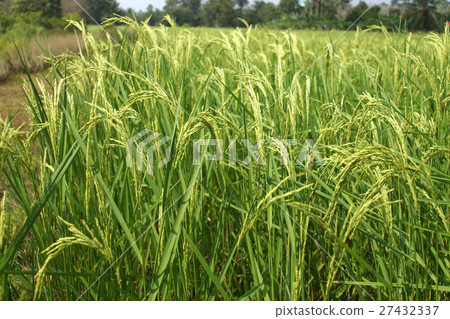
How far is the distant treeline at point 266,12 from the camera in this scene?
226 centimetres

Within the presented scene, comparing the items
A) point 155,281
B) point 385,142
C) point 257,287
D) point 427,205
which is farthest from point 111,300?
point 385,142

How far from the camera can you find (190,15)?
2762 millimetres

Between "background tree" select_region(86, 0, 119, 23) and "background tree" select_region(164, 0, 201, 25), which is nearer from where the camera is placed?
"background tree" select_region(86, 0, 119, 23)

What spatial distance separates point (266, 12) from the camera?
2805 millimetres

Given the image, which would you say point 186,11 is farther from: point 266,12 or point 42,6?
point 42,6

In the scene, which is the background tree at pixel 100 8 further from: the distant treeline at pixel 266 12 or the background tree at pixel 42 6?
the background tree at pixel 42 6

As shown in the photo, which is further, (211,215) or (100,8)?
(100,8)

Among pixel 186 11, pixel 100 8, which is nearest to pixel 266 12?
pixel 186 11

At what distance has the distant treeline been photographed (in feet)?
7.41

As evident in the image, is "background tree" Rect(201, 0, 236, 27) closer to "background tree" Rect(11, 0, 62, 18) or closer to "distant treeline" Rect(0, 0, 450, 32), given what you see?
"distant treeline" Rect(0, 0, 450, 32)

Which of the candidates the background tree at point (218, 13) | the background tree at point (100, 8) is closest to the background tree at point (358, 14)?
the background tree at point (218, 13)

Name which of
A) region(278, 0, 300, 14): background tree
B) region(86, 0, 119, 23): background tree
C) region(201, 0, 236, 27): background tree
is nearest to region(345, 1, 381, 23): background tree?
region(278, 0, 300, 14): background tree

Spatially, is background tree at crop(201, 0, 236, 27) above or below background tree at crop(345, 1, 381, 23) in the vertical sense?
above
